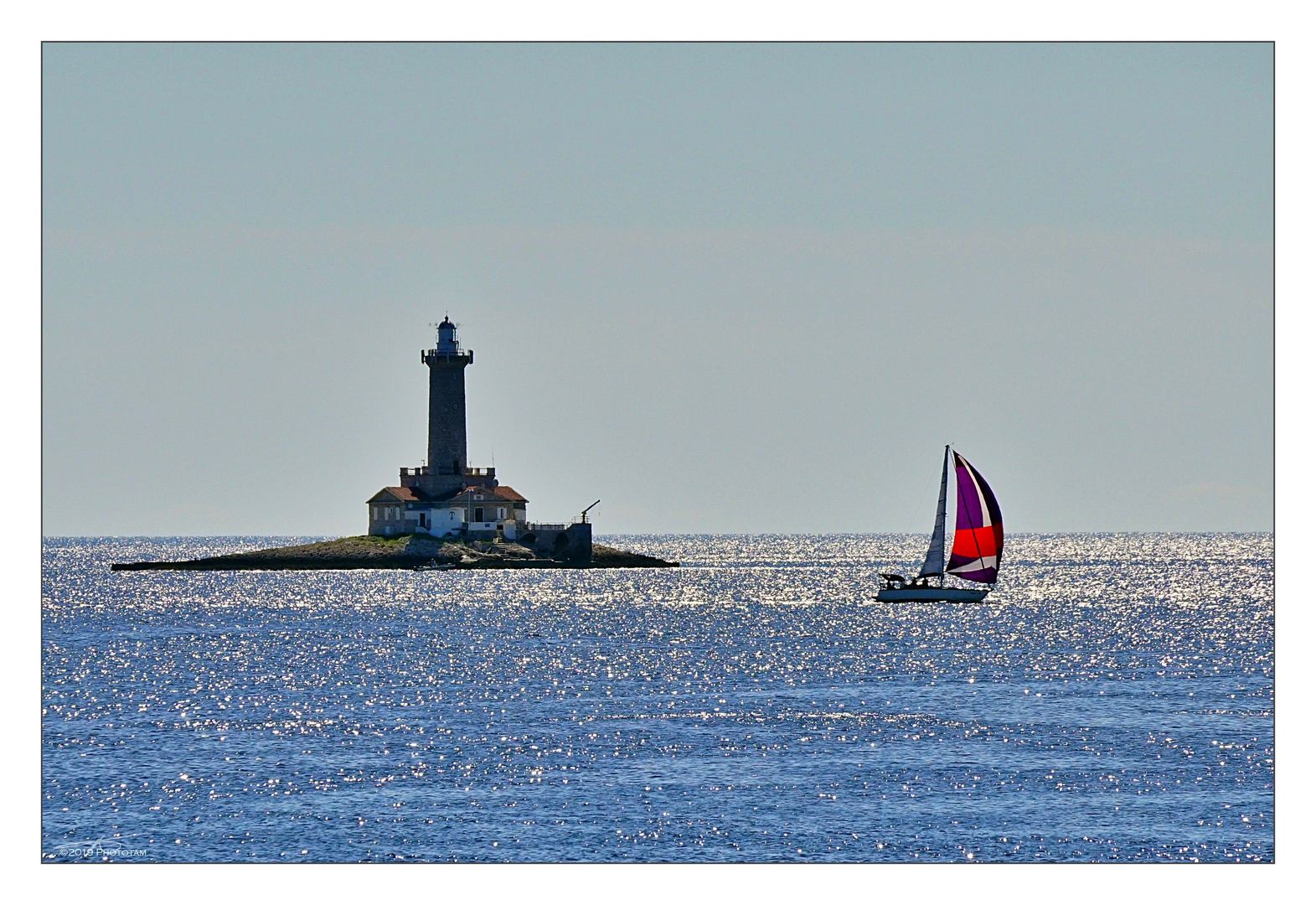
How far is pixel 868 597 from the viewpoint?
128 meters

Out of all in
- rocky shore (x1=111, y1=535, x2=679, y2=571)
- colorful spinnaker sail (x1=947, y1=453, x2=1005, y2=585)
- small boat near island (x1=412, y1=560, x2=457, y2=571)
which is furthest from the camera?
rocky shore (x1=111, y1=535, x2=679, y2=571)

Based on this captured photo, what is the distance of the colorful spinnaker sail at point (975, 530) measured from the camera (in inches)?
3967

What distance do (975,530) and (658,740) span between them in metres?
56.7

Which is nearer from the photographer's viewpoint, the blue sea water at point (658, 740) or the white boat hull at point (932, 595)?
the blue sea water at point (658, 740)

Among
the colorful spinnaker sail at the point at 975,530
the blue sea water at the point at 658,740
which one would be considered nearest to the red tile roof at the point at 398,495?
the blue sea water at the point at 658,740

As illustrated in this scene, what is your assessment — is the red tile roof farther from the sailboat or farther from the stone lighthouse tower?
the sailboat

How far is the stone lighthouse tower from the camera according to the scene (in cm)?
14575

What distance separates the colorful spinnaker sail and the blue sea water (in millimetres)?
6819

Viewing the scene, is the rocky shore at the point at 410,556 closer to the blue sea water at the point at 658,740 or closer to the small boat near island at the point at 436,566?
the small boat near island at the point at 436,566

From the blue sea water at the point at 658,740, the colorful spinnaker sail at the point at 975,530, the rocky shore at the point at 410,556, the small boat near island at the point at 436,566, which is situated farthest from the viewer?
the rocky shore at the point at 410,556

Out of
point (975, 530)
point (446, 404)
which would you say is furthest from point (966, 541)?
point (446, 404)

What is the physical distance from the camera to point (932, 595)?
109 metres

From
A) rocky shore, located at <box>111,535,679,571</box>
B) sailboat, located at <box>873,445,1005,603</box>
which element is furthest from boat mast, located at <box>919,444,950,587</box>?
rocky shore, located at <box>111,535,679,571</box>

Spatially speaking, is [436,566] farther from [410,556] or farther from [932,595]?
[932,595]
